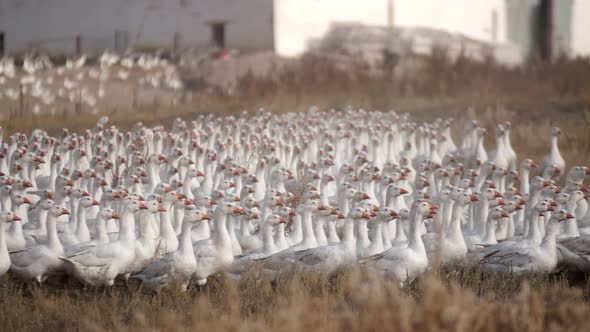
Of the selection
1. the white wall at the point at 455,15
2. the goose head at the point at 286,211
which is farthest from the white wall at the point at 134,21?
the goose head at the point at 286,211

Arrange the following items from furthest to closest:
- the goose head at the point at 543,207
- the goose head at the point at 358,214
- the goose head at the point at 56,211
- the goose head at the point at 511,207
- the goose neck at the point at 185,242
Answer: the goose head at the point at 511,207, the goose head at the point at 543,207, the goose head at the point at 358,214, the goose head at the point at 56,211, the goose neck at the point at 185,242

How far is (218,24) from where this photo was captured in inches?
1042

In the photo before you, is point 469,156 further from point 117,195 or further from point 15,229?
point 15,229

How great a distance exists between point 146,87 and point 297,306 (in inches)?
696

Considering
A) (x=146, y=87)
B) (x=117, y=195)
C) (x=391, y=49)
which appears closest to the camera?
(x=117, y=195)

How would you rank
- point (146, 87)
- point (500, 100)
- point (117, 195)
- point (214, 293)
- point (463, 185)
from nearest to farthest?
point (214, 293)
point (117, 195)
point (463, 185)
point (500, 100)
point (146, 87)

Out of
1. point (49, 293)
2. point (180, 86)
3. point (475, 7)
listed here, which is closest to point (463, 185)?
point (49, 293)

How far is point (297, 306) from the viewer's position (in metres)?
5.85

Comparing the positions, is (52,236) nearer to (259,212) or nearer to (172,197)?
(172,197)

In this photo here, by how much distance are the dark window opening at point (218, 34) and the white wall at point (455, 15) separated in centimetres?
575

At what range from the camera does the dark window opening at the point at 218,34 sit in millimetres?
26344

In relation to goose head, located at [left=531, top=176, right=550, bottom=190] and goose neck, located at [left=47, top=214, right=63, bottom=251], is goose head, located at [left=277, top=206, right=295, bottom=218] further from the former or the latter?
goose head, located at [left=531, top=176, right=550, bottom=190]

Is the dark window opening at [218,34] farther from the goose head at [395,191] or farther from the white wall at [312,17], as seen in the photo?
the goose head at [395,191]

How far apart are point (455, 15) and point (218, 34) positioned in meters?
9.40
